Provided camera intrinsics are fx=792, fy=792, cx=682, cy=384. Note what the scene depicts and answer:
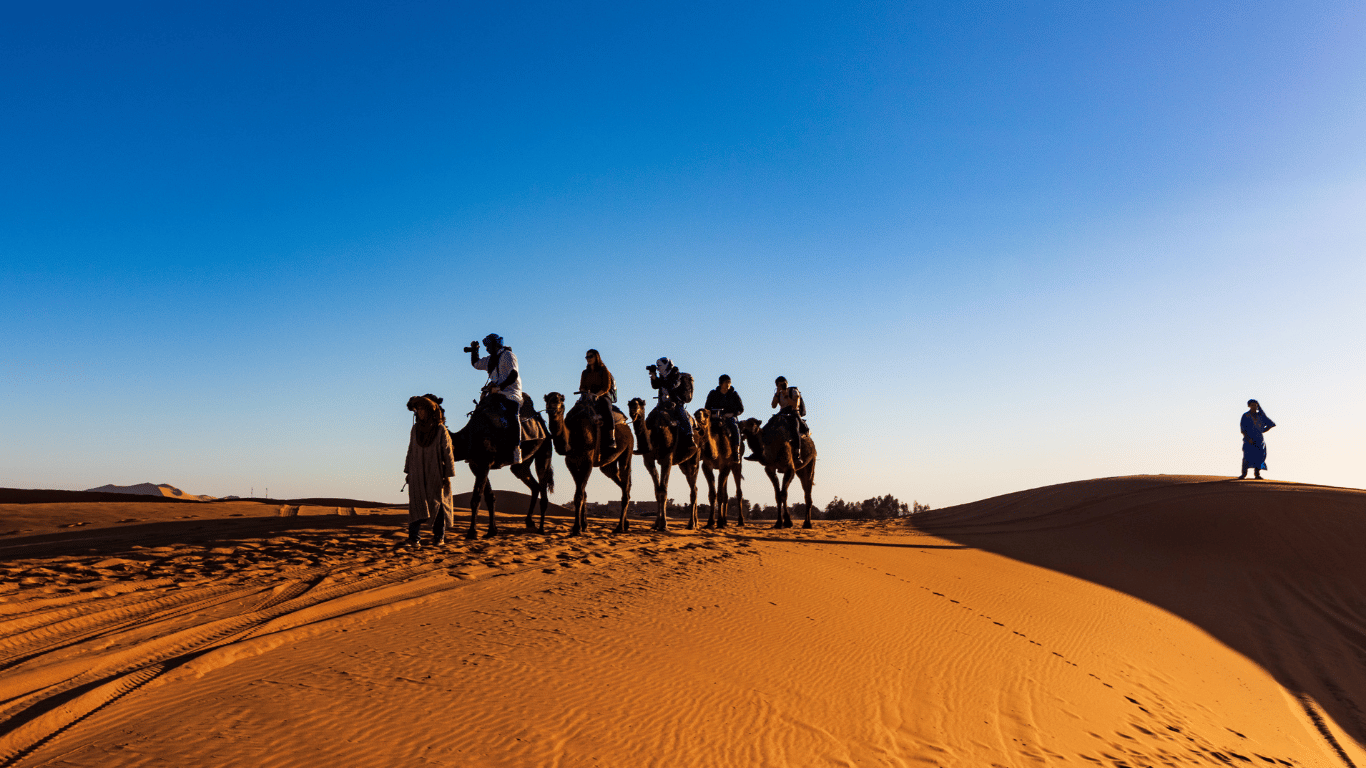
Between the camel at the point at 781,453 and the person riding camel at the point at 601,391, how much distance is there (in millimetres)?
5631

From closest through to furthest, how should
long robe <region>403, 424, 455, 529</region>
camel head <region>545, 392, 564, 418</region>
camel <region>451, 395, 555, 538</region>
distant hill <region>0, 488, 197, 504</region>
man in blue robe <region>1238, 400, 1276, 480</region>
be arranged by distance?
long robe <region>403, 424, 455, 529</region>, camel <region>451, 395, 555, 538</region>, camel head <region>545, 392, 564, 418</region>, man in blue robe <region>1238, 400, 1276, 480</region>, distant hill <region>0, 488, 197, 504</region>

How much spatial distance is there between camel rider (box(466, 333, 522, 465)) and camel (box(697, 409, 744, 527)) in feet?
18.8

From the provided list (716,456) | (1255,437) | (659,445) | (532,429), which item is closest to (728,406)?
(716,456)

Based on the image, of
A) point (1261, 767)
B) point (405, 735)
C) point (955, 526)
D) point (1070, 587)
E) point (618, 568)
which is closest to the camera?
point (405, 735)

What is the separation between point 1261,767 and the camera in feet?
19.1

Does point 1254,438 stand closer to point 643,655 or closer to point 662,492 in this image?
point 662,492

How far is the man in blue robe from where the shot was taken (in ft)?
72.0

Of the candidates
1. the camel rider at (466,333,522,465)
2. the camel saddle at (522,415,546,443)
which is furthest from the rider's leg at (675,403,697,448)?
the camel rider at (466,333,522,465)

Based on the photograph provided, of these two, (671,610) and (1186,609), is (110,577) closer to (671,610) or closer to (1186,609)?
(671,610)

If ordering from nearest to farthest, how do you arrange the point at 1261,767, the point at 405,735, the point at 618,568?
the point at 405,735, the point at 1261,767, the point at 618,568

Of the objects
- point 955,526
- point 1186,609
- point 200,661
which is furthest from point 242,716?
point 955,526

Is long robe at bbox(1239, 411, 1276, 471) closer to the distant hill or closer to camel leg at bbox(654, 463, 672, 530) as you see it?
camel leg at bbox(654, 463, 672, 530)

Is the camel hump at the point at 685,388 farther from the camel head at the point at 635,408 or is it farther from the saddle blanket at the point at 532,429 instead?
the saddle blanket at the point at 532,429

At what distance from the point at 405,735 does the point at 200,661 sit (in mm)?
1863
